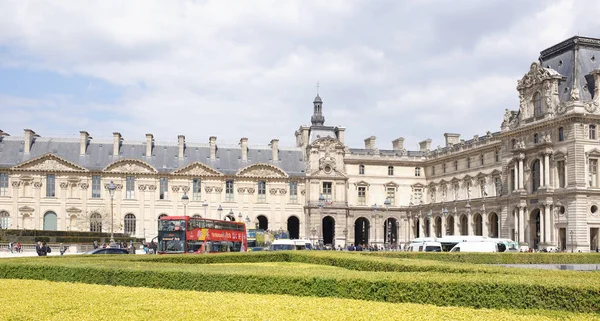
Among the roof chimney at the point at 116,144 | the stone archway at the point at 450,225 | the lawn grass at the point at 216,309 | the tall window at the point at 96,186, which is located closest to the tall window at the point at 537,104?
the stone archway at the point at 450,225

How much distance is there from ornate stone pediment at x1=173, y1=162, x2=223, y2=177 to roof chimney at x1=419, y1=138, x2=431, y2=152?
28.2 meters

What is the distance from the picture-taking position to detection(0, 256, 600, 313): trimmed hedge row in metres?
15.8

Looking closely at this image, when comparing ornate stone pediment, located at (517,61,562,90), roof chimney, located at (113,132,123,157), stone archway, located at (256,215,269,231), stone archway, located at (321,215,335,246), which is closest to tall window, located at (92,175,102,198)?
roof chimney, located at (113,132,123,157)

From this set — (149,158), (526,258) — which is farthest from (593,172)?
(149,158)

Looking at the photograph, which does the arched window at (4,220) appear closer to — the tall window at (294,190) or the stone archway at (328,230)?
the tall window at (294,190)

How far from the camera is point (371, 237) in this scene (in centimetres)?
8694

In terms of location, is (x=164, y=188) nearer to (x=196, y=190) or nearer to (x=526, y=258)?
(x=196, y=190)

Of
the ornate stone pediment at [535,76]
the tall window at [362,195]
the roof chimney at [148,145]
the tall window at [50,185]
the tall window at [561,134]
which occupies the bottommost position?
the tall window at [362,195]

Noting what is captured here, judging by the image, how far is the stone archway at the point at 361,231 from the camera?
90.9 m

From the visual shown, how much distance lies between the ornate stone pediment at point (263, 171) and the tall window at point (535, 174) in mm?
32365

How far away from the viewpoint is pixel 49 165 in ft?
261

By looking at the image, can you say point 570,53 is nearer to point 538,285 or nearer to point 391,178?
point 391,178

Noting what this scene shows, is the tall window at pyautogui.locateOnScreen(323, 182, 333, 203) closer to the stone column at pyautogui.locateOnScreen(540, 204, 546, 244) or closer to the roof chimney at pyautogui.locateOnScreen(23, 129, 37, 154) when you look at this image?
the stone column at pyautogui.locateOnScreen(540, 204, 546, 244)

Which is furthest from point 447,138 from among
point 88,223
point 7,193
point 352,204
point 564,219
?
point 7,193
